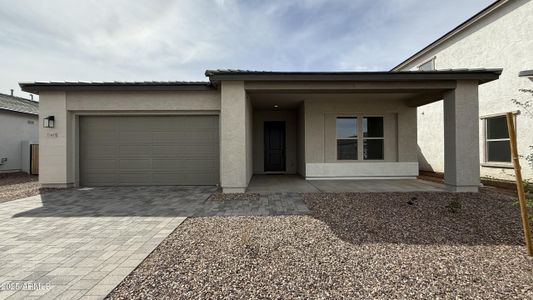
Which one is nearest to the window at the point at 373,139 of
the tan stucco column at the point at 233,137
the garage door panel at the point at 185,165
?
the tan stucco column at the point at 233,137

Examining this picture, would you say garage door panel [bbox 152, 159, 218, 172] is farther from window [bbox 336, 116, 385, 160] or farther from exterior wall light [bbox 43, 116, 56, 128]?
window [bbox 336, 116, 385, 160]

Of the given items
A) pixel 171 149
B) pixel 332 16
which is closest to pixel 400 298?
pixel 171 149

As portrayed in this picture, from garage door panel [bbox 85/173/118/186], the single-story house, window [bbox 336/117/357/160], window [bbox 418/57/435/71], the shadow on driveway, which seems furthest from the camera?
window [bbox 418/57/435/71]

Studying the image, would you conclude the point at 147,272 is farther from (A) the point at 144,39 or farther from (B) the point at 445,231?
(A) the point at 144,39

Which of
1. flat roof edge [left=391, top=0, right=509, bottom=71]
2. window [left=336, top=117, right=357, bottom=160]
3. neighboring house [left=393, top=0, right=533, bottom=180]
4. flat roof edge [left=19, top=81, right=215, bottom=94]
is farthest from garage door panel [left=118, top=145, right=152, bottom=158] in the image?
flat roof edge [left=391, top=0, right=509, bottom=71]

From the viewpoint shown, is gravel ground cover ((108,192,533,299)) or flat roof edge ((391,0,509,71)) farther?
flat roof edge ((391,0,509,71))

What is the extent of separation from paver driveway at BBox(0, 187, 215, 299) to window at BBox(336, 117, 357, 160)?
5.38m

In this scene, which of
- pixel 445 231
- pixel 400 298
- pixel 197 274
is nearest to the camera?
pixel 400 298

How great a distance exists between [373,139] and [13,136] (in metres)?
17.6

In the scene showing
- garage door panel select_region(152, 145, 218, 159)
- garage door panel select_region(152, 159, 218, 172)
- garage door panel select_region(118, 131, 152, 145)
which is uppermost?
garage door panel select_region(118, 131, 152, 145)

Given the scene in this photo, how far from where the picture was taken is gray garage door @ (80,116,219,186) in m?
8.23

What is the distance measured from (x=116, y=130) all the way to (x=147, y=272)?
7052 millimetres

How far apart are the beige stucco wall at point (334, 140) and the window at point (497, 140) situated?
3.01 meters

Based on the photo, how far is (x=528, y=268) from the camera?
2713 mm
